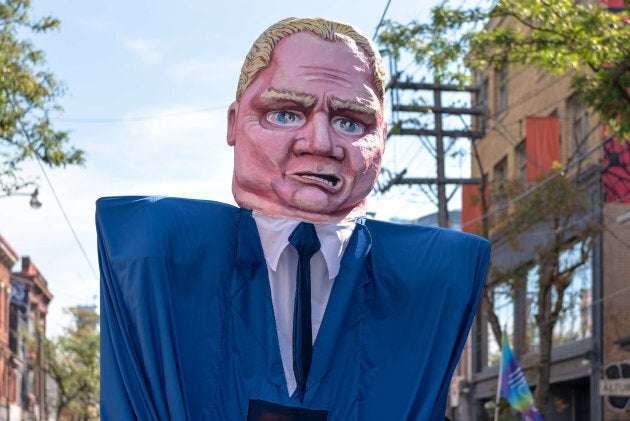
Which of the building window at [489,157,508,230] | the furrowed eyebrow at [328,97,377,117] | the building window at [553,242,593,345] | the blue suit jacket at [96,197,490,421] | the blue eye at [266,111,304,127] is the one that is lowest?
the blue suit jacket at [96,197,490,421]

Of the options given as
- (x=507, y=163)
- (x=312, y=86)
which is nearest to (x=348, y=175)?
(x=312, y=86)

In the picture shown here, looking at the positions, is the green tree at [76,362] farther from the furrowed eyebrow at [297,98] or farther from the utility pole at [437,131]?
the furrowed eyebrow at [297,98]

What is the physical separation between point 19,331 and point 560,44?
4042 cm

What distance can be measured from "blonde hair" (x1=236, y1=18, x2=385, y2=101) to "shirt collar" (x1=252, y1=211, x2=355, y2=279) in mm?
680

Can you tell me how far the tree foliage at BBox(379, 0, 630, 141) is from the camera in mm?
11477

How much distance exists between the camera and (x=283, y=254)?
5047 mm

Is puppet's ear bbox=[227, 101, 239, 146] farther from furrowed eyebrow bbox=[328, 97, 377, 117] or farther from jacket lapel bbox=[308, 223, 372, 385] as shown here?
jacket lapel bbox=[308, 223, 372, 385]

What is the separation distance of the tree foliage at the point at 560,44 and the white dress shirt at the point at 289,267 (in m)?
7.00

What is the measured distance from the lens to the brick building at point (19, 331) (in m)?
46.4

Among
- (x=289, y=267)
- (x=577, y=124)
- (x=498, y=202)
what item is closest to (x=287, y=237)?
(x=289, y=267)

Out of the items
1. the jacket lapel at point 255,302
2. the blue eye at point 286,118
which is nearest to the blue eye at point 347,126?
the blue eye at point 286,118

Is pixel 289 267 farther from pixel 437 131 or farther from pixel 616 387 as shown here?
pixel 437 131

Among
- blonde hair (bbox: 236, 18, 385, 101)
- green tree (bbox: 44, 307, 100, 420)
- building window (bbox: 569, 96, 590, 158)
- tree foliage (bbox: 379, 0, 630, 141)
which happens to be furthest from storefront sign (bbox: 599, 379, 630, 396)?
green tree (bbox: 44, 307, 100, 420)

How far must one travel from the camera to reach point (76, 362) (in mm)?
46125
